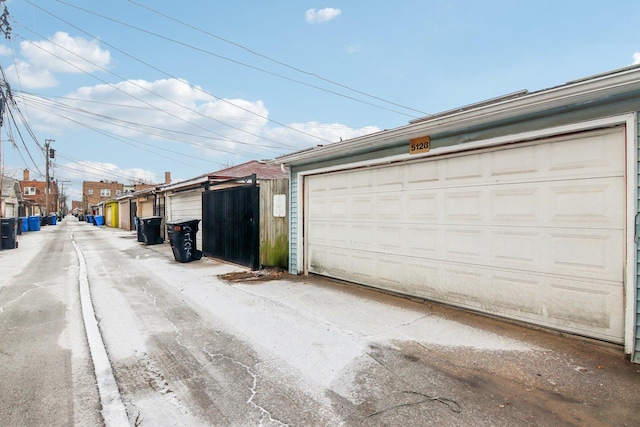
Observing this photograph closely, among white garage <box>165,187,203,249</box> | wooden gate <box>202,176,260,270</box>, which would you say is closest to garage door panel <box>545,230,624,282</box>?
wooden gate <box>202,176,260,270</box>

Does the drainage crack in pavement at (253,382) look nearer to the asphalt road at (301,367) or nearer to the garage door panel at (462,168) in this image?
the asphalt road at (301,367)

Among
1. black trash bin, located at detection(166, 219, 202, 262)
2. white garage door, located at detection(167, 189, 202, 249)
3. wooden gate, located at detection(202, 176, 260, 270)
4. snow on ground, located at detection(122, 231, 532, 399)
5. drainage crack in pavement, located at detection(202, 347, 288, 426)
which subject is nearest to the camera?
drainage crack in pavement, located at detection(202, 347, 288, 426)

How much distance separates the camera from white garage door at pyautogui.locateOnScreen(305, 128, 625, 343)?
11.5 feet

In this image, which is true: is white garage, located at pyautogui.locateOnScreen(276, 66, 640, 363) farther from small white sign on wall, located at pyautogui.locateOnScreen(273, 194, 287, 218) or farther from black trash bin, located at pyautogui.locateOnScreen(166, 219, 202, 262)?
black trash bin, located at pyautogui.locateOnScreen(166, 219, 202, 262)

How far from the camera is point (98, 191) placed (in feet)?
267

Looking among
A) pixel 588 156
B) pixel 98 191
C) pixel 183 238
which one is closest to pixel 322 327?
pixel 588 156

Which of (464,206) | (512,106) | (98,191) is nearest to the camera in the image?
(512,106)

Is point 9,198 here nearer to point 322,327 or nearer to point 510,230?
point 322,327

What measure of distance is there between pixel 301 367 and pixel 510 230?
9.95 ft

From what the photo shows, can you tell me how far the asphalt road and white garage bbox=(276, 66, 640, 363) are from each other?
1.29ft

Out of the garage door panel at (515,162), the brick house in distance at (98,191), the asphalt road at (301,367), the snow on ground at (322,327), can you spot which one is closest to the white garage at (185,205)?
the snow on ground at (322,327)

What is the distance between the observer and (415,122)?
16.0ft

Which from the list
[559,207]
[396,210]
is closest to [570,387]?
[559,207]

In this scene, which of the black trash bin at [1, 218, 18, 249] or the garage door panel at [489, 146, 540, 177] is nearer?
the garage door panel at [489, 146, 540, 177]
